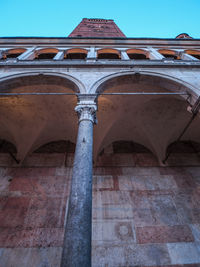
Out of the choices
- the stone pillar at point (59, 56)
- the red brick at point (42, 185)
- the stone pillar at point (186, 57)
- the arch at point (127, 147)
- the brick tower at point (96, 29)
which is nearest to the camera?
the red brick at point (42, 185)

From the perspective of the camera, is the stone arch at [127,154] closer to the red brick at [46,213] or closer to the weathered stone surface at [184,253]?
the red brick at [46,213]

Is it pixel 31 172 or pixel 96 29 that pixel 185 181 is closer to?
pixel 31 172

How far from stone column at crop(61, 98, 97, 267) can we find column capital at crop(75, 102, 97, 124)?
1.28ft

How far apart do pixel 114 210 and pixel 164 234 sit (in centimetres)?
175

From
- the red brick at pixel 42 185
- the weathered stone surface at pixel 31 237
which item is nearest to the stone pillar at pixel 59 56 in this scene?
the red brick at pixel 42 185

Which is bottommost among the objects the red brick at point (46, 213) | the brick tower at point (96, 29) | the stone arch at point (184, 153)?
the red brick at point (46, 213)

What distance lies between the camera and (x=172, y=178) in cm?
702

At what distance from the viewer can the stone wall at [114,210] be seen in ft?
15.8

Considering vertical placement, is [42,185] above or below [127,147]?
below

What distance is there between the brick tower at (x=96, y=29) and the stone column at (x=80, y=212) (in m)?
21.1

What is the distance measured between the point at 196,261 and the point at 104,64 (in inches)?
272

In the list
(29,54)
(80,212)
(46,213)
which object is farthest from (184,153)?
(29,54)

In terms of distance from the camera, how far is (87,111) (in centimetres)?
442

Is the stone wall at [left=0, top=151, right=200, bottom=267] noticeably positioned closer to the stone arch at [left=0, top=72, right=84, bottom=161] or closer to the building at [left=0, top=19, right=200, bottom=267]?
Result: the building at [left=0, top=19, right=200, bottom=267]
